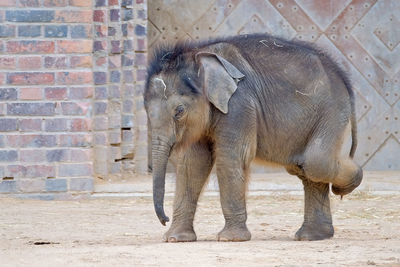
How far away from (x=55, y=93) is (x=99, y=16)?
38.2 inches

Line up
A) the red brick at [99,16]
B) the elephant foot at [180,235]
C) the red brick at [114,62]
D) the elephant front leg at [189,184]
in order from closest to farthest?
the elephant foot at [180,235] → the elephant front leg at [189,184] → the red brick at [99,16] → the red brick at [114,62]

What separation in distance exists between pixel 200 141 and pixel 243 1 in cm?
475

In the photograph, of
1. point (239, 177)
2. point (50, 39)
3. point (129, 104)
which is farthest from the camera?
point (129, 104)

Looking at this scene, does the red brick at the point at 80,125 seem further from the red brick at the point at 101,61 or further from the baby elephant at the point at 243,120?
the baby elephant at the point at 243,120

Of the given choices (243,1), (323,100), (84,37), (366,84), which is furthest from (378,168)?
(323,100)

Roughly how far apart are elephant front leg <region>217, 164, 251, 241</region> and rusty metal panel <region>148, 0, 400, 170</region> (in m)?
4.75

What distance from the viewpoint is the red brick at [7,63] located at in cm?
987

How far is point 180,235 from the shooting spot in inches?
280

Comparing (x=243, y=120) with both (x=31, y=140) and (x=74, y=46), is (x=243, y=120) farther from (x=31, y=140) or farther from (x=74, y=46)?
(x=31, y=140)

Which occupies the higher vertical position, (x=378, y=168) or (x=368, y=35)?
(x=368, y=35)

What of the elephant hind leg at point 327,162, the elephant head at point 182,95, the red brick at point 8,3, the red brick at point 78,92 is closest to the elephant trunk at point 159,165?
the elephant head at point 182,95

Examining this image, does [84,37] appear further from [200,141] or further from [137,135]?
[200,141]

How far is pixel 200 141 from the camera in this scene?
7184mm

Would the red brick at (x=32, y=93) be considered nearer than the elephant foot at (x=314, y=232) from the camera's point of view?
No
